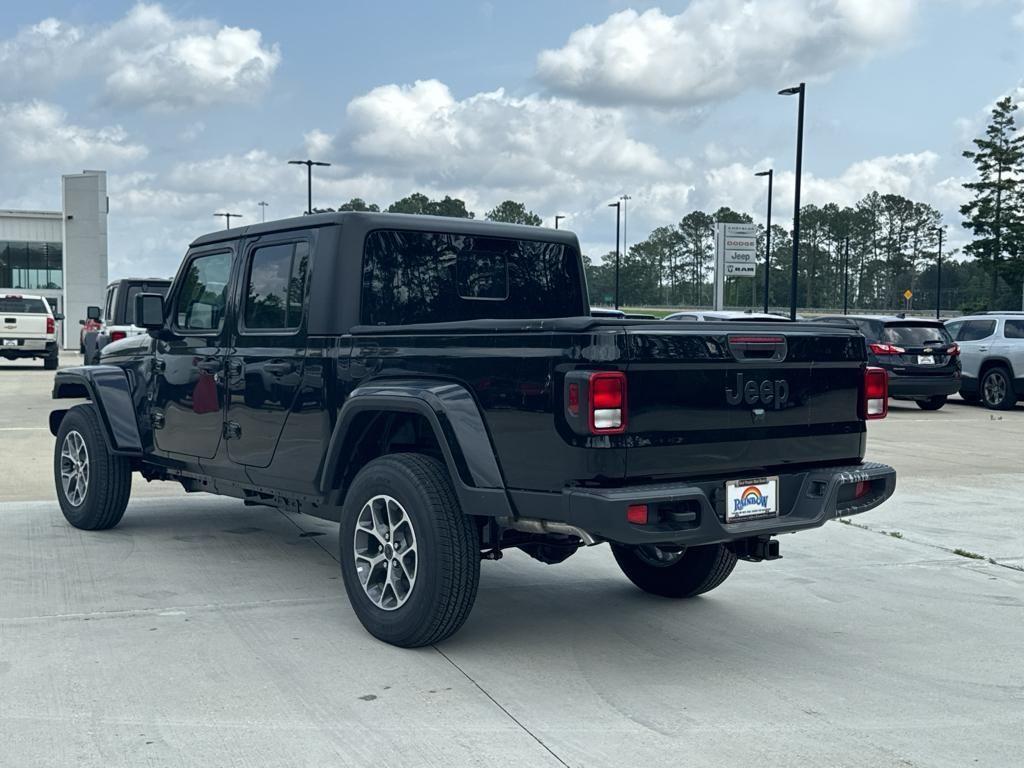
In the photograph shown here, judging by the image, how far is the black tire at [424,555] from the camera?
4.62 m

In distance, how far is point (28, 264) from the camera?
6512 cm

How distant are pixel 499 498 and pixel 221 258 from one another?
280cm

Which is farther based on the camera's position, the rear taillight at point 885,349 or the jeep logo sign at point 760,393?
the rear taillight at point 885,349

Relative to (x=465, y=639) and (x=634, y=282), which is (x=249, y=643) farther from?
(x=634, y=282)

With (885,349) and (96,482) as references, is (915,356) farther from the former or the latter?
(96,482)

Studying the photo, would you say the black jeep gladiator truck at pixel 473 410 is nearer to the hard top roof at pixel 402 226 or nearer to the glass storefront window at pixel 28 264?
the hard top roof at pixel 402 226

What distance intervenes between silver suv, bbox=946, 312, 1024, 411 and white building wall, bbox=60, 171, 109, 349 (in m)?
42.0

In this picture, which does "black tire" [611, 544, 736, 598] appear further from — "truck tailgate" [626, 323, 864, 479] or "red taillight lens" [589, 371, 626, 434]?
"red taillight lens" [589, 371, 626, 434]

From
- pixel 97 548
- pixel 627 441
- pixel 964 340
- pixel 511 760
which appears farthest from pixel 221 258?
pixel 964 340

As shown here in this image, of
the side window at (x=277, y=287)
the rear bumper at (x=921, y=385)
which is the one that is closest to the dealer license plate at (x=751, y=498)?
the side window at (x=277, y=287)

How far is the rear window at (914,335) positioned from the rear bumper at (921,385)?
0.61m

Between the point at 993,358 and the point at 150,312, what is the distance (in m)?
16.3

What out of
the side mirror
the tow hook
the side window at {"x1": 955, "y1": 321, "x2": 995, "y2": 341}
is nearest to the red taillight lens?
the tow hook

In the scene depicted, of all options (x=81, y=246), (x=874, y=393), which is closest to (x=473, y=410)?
(x=874, y=393)
